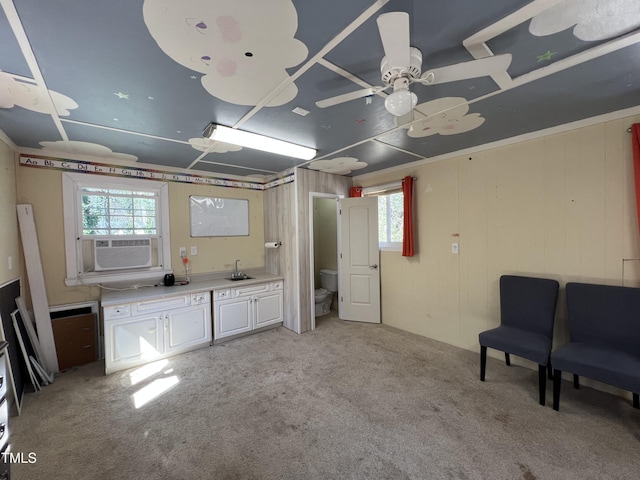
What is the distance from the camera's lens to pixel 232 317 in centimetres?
358

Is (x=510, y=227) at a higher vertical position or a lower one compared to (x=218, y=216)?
lower

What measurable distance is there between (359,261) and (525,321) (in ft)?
7.25

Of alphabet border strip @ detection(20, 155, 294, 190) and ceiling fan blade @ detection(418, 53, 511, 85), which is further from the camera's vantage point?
alphabet border strip @ detection(20, 155, 294, 190)

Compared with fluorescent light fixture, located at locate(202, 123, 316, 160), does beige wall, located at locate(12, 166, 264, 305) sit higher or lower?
lower

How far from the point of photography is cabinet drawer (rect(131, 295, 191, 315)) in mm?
2889

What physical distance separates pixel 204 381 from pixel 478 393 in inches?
101

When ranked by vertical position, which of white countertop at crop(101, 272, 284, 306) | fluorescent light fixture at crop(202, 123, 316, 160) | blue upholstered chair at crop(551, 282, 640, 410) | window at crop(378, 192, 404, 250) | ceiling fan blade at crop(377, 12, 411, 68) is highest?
fluorescent light fixture at crop(202, 123, 316, 160)

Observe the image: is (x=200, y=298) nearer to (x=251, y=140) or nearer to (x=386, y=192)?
(x=251, y=140)

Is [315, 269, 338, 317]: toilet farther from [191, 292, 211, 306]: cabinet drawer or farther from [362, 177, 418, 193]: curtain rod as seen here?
[191, 292, 211, 306]: cabinet drawer

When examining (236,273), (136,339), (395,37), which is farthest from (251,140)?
(136,339)

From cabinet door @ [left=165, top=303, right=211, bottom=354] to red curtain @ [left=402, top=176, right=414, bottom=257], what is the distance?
2771 millimetres

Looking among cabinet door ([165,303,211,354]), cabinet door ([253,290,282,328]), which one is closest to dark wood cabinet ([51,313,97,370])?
cabinet door ([165,303,211,354])

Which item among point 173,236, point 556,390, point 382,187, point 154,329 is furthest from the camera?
point 382,187

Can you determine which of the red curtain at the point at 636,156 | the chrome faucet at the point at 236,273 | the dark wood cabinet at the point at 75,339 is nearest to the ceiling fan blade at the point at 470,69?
the red curtain at the point at 636,156
